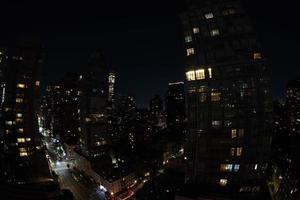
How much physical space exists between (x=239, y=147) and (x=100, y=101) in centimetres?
5745

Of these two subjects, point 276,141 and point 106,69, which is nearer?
point 276,141

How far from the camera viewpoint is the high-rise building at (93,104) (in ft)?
268

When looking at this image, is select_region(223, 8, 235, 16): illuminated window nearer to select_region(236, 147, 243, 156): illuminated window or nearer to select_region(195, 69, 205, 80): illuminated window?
select_region(195, 69, 205, 80): illuminated window

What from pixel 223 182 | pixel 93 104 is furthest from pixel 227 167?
pixel 93 104

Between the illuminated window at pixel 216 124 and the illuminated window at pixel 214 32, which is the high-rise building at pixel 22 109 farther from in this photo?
the illuminated window at pixel 214 32

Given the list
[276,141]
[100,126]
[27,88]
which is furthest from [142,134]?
[27,88]

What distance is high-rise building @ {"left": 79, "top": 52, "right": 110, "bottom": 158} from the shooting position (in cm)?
8156

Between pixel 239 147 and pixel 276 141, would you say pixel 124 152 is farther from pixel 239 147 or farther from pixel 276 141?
pixel 239 147

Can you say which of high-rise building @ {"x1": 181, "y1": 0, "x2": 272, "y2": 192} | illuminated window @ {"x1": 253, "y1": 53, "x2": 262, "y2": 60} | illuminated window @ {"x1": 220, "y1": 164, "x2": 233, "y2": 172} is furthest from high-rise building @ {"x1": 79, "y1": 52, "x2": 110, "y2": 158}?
illuminated window @ {"x1": 253, "y1": 53, "x2": 262, "y2": 60}

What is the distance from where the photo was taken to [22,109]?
5619 centimetres

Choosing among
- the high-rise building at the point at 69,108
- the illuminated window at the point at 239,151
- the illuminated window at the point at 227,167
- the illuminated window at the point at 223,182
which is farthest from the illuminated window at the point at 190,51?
the high-rise building at the point at 69,108

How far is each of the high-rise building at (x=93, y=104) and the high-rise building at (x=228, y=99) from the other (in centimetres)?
5079

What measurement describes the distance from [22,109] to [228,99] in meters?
41.2

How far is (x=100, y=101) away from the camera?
8494 cm
